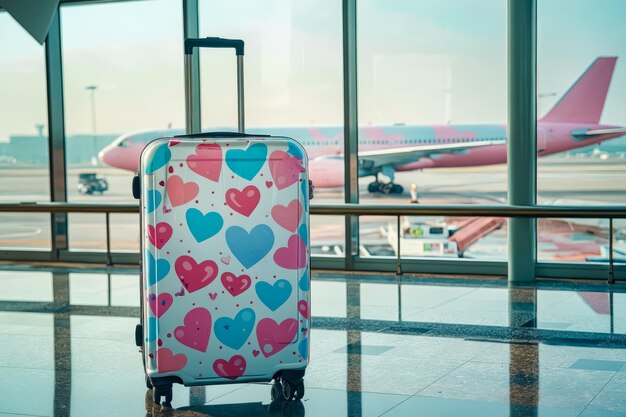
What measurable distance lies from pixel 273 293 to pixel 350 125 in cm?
649

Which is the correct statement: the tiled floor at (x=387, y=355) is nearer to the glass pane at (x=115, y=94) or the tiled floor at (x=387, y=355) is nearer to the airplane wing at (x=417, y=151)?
the airplane wing at (x=417, y=151)

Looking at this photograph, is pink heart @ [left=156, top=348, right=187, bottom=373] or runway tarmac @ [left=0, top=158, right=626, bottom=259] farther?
runway tarmac @ [left=0, top=158, right=626, bottom=259]

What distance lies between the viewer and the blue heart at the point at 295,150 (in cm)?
526

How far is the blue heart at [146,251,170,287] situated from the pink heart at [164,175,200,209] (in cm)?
32

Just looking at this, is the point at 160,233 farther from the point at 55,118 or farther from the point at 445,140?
the point at 55,118

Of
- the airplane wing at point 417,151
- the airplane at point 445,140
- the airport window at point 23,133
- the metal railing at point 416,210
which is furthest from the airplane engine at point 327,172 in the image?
the airport window at point 23,133

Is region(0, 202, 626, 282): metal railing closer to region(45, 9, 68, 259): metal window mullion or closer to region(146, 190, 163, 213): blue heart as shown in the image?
region(45, 9, 68, 259): metal window mullion

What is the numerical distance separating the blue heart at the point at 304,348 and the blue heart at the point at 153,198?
3.74ft

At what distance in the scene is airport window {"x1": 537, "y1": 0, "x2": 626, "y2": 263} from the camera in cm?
1054

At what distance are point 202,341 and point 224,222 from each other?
675 mm

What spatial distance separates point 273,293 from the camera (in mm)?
5289

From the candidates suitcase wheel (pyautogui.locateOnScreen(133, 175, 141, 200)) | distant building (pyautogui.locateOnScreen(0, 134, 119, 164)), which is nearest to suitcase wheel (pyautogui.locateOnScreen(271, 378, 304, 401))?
suitcase wheel (pyautogui.locateOnScreen(133, 175, 141, 200))

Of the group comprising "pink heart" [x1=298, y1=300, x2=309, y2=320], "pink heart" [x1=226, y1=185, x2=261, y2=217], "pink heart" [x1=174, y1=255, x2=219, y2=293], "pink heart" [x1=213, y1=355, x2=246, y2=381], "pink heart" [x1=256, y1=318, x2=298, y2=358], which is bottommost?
"pink heart" [x1=213, y1=355, x2=246, y2=381]

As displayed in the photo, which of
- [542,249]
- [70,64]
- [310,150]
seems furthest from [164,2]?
[542,249]
